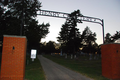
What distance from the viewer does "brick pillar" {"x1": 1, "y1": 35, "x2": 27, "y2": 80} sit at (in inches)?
322

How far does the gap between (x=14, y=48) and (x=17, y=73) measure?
1.84 m

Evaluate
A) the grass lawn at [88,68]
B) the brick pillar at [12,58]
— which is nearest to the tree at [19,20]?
the grass lawn at [88,68]

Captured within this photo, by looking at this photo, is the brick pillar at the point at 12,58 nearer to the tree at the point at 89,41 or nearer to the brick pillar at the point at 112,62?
the brick pillar at the point at 112,62

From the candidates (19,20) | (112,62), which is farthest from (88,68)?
(19,20)

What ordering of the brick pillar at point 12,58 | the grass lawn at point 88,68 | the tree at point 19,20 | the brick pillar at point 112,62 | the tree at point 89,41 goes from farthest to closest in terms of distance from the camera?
the tree at point 89,41 < the tree at point 19,20 < the grass lawn at point 88,68 < the brick pillar at point 112,62 < the brick pillar at point 12,58

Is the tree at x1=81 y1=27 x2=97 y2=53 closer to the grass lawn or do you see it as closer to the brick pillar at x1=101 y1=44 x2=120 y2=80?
the grass lawn

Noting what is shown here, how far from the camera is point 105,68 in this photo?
33.8ft

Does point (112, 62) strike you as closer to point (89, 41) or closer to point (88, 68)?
point (88, 68)

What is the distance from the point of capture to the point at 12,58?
8.34m

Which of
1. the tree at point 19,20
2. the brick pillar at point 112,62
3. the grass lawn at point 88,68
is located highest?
the tree at point 19,20

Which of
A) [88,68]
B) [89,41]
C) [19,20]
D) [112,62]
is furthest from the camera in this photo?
[89,41]

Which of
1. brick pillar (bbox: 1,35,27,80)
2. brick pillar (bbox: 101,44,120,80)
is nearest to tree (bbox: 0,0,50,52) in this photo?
brick pillar (bbox: 1,35,27,80)

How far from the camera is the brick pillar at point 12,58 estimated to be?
26.8 ft

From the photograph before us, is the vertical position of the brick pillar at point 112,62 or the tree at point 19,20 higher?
the tree at point 19,20
